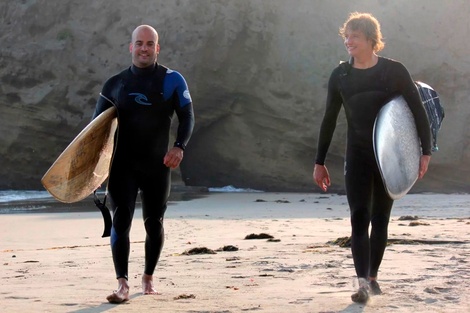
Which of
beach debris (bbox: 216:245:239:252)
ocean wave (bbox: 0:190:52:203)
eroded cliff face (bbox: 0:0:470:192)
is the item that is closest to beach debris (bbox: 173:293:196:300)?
beach debris (bbox: 216:245:239:252)

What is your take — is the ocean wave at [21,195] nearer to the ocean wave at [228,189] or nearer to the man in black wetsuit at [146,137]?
the ocean wave at [228,189]

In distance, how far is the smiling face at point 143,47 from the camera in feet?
15.8

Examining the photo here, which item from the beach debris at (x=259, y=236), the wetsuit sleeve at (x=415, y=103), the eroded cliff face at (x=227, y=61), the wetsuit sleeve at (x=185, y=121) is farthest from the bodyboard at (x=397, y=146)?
the eroded cliff face at (x=227, y=61)

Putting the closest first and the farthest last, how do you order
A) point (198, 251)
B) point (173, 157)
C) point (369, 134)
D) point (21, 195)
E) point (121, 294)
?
point (121, 294), point (369, 134), point (173, 157), point (198, 251), point (21, 195)

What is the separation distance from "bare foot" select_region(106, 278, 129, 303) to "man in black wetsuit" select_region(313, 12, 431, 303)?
119cm

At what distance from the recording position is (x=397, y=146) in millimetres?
4531

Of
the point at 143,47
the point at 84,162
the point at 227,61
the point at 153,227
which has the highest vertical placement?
the point at 227,61

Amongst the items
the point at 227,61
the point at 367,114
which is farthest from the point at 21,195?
the point at 367,114

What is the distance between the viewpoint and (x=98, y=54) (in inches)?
745

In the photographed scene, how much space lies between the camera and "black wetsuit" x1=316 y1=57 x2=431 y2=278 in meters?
4.48

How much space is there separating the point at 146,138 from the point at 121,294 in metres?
0.91

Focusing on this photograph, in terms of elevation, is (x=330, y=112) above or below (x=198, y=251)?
above

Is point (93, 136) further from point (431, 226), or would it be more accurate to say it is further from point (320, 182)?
point (431, 226)

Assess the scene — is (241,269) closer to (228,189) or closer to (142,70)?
(142,70)
